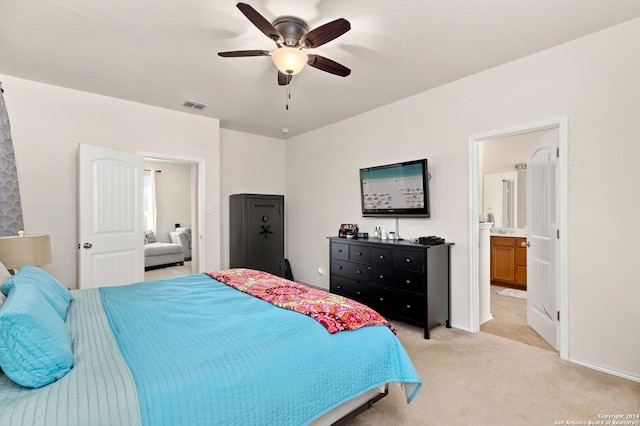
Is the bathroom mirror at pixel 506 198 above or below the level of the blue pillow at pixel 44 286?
above

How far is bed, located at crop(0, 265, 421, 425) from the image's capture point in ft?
3.46

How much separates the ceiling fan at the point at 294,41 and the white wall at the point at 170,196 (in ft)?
21.2

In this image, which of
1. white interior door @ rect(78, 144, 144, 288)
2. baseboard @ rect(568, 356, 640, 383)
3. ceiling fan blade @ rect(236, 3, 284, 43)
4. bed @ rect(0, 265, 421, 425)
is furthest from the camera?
white interior door @ rect(78, 144, 144, 288)

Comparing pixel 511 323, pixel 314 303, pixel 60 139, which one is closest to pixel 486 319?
pixel 511 323

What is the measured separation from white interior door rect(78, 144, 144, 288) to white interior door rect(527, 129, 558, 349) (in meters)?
4.53

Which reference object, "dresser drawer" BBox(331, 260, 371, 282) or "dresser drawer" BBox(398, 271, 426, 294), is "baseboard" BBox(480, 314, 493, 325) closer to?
"dresser drawer" BBox(398, 271, 426, 294)

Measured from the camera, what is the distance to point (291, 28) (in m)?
2.29

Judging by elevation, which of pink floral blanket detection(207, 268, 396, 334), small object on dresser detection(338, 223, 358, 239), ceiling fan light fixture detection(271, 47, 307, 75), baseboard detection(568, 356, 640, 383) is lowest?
baseboard detection(568, 356, 640, 383)

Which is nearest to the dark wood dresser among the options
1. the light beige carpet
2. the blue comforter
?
the light beige carpet

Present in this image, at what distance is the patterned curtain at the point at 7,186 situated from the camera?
260 cm

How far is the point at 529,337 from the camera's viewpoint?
3.13 metres

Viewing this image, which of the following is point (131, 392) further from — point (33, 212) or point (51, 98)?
point (51, 98)

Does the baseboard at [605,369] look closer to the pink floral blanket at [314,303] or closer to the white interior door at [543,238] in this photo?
the white interior door at [543,238]

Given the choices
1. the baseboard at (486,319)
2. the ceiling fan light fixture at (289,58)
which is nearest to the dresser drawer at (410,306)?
the baseboard at (486,319)
